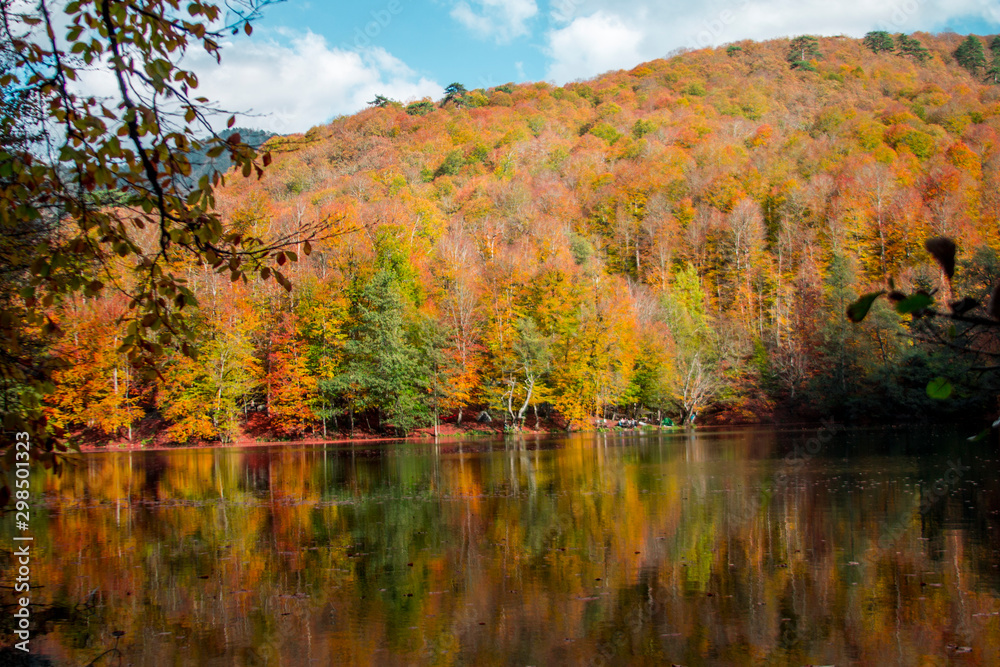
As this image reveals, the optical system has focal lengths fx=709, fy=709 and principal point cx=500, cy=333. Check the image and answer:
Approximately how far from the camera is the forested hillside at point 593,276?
39.6m

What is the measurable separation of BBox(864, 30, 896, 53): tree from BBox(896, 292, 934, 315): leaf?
13612 cm

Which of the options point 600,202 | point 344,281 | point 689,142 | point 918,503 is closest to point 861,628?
point 918,503

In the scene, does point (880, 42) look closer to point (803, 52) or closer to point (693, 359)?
point (803, 52)

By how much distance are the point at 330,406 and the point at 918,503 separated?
33982 millimetres

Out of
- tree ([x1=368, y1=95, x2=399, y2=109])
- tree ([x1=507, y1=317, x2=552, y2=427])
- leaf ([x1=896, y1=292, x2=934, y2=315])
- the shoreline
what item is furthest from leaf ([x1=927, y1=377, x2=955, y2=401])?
tree ([x1=368, y1=95, x2=399, y2=109])

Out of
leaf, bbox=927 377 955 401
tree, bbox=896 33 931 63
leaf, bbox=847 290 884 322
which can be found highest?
tree, bbox=896 33 931 63

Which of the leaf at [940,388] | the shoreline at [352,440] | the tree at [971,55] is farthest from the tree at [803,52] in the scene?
the leaf at [940,388]

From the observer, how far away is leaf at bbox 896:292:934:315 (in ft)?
4.47

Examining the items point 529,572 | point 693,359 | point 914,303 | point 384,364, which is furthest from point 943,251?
point 693,359

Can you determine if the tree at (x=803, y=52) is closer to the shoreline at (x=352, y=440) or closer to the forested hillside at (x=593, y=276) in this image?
the forested hillside at (x=593, y=276)

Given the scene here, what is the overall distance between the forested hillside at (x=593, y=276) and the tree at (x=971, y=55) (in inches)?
215

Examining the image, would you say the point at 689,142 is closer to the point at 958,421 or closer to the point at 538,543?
the point at 958,421

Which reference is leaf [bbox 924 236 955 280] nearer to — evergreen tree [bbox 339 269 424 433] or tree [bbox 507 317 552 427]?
evergreen tree [bbox 339 269 424 433]

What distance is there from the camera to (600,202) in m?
76.1
